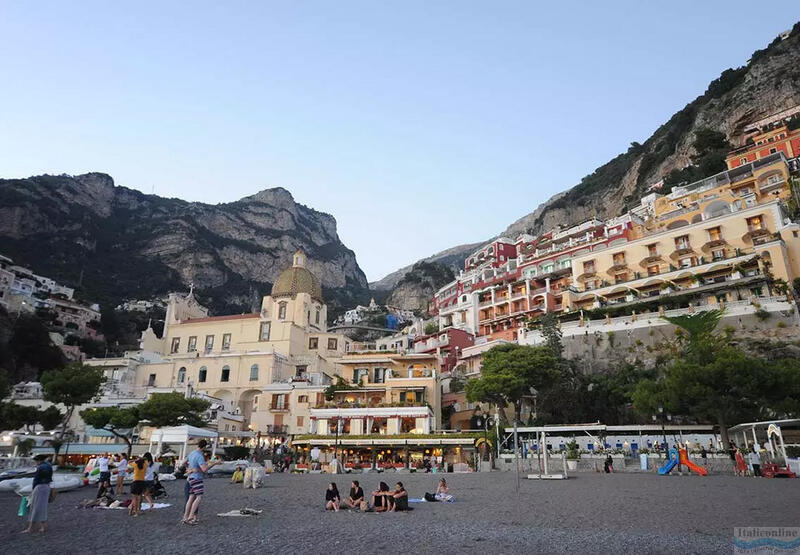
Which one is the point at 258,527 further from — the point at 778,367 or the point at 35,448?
the point at 35,448

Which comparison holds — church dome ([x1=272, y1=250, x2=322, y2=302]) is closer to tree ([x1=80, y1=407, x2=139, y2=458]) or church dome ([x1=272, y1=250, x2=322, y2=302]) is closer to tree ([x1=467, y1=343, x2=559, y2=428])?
tree ([x1=80, y1=407, x2=139, y2=458])

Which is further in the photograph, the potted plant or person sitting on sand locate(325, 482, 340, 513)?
the potted plant

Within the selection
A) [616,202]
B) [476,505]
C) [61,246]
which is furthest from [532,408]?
[61,246]

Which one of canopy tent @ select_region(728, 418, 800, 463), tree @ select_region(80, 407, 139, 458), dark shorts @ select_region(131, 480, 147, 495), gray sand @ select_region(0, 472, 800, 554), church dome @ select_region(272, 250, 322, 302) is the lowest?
gray sand @ select_region(0, 472, 800, 554)

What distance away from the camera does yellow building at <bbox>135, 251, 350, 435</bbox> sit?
156 feet

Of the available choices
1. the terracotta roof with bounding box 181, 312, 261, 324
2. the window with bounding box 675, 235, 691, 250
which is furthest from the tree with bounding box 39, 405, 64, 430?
the window with bounding box 675, 235, 691, 250

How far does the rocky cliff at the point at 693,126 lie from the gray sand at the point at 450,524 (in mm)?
76180

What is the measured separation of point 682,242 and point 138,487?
162ft

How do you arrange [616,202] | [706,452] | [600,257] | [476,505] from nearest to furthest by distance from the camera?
1. [476,505]
2. [706,452]
3. [600,257]
4. [616,202]

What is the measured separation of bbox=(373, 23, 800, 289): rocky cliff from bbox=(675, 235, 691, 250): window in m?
36.3

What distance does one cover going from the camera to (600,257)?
177 feet

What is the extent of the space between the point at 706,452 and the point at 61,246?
139 m

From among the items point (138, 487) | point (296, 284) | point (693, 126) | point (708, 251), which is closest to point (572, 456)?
point (138, 487)

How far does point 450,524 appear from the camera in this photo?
35.3ft
